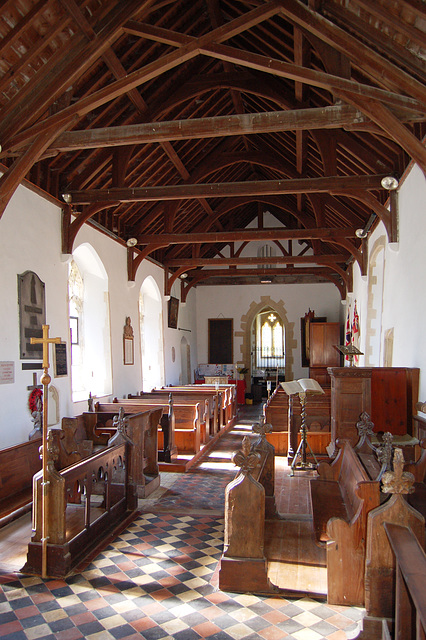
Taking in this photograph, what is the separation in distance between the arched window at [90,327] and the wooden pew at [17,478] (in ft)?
9.25

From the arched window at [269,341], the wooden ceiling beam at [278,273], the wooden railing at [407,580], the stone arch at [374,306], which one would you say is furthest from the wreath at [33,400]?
the arched window at [269,341]

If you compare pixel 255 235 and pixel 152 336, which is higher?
pixel 255 235

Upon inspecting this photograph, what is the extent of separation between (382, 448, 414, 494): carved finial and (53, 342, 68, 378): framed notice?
4896 mm

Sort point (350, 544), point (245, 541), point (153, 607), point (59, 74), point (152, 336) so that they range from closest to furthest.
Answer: point (350, 544) < point (153, 607) < point (245, 541) < point (59, 74) < point (152, 336)

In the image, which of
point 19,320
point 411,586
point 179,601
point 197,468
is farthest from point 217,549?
point 19,320

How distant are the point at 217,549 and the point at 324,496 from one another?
921 millimetres

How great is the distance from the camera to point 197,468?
6.51m

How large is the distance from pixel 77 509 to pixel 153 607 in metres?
1.50

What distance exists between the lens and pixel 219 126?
479cm

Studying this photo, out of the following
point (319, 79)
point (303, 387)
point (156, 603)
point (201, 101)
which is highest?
point (201, 101)

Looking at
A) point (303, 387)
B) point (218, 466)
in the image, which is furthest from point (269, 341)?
point (303, 387)

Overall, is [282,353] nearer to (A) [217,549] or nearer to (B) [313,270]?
(B) [313,270]

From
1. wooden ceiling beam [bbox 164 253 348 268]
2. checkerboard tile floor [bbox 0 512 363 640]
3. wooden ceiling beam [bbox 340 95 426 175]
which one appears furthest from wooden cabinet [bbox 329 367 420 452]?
wooden ceiling beam [bbox 164 253 348 268]

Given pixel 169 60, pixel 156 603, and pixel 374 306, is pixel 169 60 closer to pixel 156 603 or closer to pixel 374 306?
pixel 156 603
